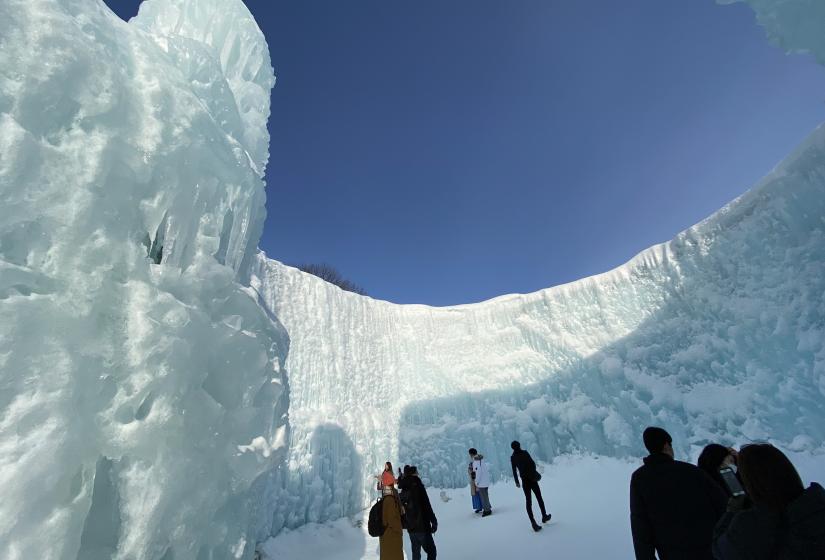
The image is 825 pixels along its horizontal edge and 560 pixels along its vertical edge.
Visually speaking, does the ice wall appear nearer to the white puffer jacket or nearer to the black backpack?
the black backpack

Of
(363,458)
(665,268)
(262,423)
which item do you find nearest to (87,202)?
(262,423)

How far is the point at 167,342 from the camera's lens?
2713 millimetres

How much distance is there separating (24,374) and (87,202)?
1.00 meters

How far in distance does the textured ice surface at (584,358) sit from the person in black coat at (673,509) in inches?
332

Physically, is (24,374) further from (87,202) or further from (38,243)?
(87,202)

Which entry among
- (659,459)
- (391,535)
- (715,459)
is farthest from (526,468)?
(659,459)

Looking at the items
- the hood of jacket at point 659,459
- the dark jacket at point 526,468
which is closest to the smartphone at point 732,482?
the hood of jacket at point 659,459

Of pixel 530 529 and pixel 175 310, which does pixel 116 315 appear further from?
pixel 530 529

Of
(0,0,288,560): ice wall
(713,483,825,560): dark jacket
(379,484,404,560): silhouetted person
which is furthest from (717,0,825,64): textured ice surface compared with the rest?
(379,484,404,560): silhouetted person

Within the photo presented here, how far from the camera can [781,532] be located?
1388mm

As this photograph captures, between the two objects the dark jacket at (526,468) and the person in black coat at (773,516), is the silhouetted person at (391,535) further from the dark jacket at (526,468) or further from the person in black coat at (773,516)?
the person in black coat at (773,516)

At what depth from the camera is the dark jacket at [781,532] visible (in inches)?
52.1

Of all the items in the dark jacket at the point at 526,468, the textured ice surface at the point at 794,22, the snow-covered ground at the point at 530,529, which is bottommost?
the snow-covered ground at the point at 530,529

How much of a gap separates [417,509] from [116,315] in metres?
3.18
